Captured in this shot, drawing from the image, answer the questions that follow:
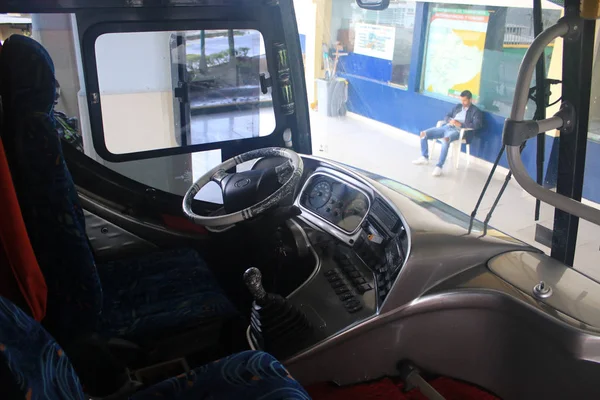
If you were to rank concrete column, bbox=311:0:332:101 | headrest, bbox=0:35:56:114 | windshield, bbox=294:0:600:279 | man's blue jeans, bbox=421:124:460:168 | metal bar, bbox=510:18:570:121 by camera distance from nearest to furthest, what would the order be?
metal bar, bbox=510:18:570:121 < headrest, bbox=0:35:56:114 < windshield, bbox=294:0:600:279 < man's blue jeans, bbox=421:124:460:168 < concrete column, bbox=311:0:332:101

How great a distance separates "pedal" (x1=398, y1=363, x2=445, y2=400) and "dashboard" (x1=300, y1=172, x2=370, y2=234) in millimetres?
520

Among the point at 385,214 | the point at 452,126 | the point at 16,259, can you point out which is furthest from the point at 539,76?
the point at 452,126

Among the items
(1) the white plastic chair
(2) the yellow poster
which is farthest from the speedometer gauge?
(2) the yellow poster

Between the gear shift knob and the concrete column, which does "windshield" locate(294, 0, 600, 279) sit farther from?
the gear shift knob

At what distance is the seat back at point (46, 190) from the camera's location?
1.25 metres

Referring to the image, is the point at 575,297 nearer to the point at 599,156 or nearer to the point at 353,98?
the point at 599,156

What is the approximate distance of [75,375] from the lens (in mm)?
950

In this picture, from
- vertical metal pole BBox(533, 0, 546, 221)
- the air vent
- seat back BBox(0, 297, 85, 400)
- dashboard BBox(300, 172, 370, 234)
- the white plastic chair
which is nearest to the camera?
seat back BBox(0, 297, 85, 400)

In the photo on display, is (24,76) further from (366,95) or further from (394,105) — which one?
(366,95)

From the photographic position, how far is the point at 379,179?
199cm

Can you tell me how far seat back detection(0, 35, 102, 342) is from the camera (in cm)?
125

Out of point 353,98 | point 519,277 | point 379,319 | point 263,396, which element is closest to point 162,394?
point 263,396

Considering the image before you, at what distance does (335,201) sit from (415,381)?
74 cm

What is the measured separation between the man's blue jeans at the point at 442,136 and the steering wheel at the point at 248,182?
7.75ft
